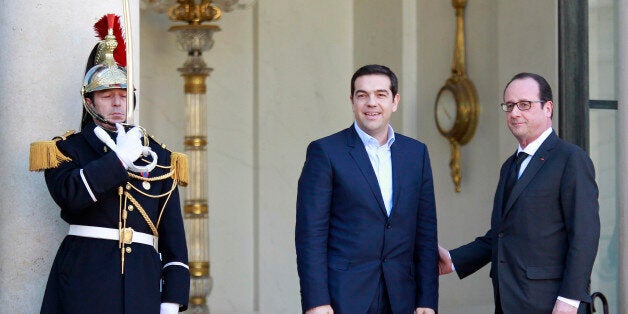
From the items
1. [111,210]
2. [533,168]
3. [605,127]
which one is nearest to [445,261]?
[533,168]

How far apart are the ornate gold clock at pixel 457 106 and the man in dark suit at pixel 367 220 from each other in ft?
8.18

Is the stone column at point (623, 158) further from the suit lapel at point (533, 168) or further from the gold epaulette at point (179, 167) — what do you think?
the gold epaulette at point (179, 167)

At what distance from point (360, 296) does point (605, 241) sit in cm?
245

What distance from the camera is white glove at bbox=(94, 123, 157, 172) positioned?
14.2 feet

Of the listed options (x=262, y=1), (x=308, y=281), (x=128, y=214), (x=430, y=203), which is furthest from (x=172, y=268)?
(x=262, y=1)

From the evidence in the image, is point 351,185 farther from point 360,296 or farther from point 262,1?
point 262,1

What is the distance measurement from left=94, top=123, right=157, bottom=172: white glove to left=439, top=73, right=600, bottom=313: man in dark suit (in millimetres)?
1480

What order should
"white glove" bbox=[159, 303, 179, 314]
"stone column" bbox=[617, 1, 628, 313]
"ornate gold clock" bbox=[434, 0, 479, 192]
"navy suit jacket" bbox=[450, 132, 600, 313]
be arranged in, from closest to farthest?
1. "white glove" bbox=[159, 303, 179, 314]
2. "navy suit jacket" bbox=[450, 132, 600, 313]
3. "stone column" bbox=[617, 1, 628, 313]
4. "ornate gold clock" bbox=[434, 0, 479, 192]

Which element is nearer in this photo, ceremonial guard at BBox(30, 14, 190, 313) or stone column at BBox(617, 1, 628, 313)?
ceremonial guard at BBox(30, 14, 190, 313)

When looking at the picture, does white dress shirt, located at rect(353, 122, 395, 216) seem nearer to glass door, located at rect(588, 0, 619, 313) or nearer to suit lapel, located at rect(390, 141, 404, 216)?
suit lapel, located at rect(390, 141, 404, 216)

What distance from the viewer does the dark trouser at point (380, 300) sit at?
16.2 feet

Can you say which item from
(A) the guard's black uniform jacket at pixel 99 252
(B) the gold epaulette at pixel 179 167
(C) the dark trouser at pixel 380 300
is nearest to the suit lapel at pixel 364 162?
(C) the dark trouser at pixel 380 300

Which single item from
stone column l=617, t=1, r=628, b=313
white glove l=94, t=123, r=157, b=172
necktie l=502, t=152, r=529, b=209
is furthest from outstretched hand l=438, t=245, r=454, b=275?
white glove l=94, t=123, r=157, b=172

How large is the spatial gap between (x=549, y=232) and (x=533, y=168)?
0.27 meters
